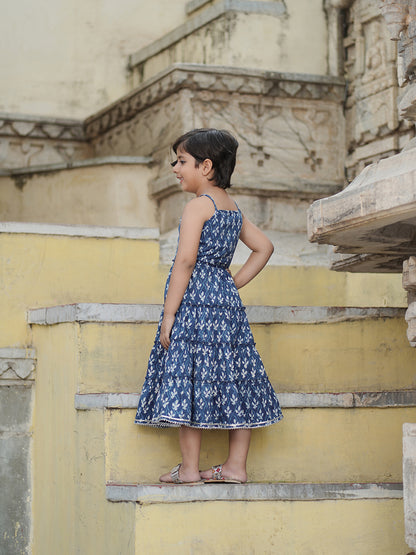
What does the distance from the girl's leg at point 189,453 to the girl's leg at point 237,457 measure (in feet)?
0.25

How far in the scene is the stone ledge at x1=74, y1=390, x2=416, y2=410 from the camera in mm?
4801

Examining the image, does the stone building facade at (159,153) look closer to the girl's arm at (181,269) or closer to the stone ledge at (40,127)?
the stone ledge at (40,127)

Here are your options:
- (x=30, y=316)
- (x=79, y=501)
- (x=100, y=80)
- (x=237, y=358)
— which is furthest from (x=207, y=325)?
(x=100, y=80)

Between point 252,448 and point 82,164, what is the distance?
4000mm

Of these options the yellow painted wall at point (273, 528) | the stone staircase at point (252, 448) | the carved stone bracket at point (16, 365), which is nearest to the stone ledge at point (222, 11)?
the stone staircase at point (252, 448)

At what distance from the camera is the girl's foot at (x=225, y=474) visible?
4645 mm

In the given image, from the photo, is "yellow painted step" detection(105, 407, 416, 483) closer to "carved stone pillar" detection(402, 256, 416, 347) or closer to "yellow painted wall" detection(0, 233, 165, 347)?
"carved stone pillar" detection(402, 256, 416, 347)

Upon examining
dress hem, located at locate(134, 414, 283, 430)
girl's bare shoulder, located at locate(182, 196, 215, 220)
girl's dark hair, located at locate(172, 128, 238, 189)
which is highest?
girl's dark hair, located at locate(172, 128, 238, 189)

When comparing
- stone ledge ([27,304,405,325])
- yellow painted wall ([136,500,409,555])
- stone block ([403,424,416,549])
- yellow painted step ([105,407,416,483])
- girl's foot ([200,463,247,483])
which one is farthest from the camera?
stone ledge ([27,304,405,325])

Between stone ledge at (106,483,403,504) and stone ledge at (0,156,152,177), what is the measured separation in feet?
13.1

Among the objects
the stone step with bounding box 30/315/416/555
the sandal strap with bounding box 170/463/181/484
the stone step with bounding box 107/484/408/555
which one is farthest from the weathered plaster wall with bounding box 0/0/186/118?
the stone step with bounding box 107/484/408/555

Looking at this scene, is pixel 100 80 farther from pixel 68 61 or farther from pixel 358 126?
pixel 358 126

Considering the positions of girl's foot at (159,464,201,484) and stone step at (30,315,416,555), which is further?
girl's foot at (159,464,201,484)

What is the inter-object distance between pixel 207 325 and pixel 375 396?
0.89m
